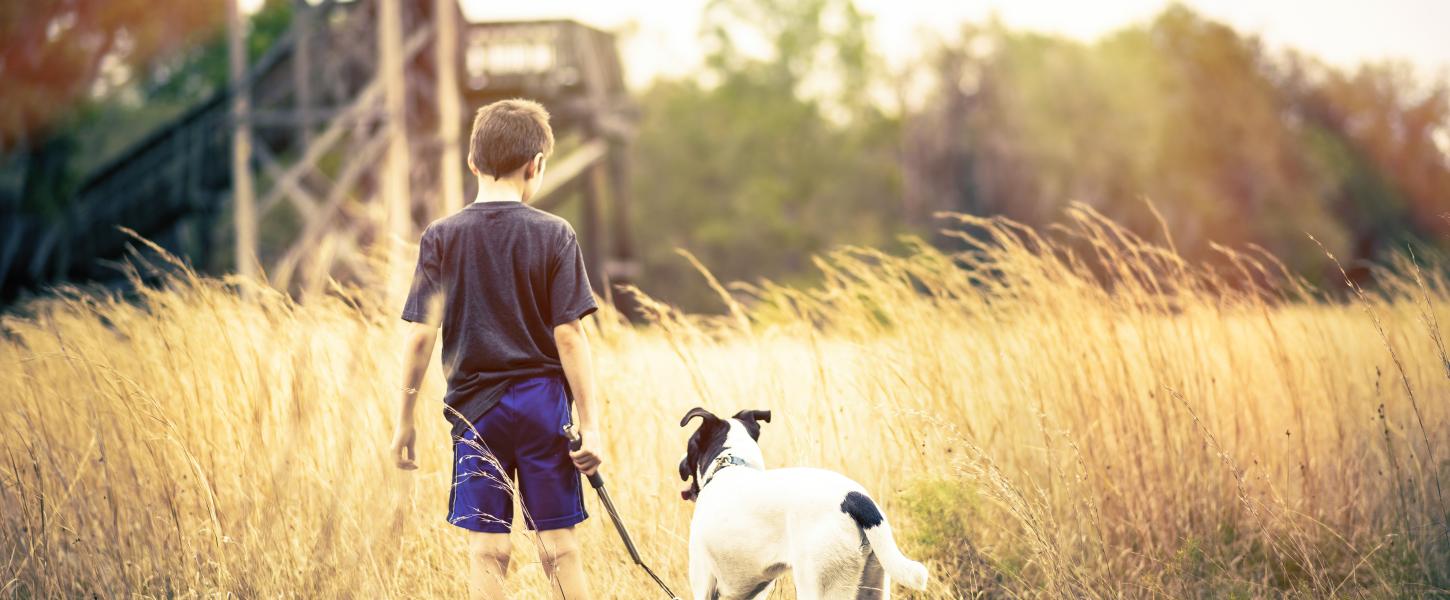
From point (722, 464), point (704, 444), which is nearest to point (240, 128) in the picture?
point (704, 444)

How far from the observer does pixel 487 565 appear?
10.2ft

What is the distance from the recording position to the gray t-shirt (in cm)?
295

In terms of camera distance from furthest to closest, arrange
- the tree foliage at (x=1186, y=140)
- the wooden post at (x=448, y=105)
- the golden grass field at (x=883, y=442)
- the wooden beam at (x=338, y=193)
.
Answer: the tree foliage at (x=1186, y=140) → the wooden beam at (x=338, y=193) → the wooden post at (x=448, y=105) → the golden grass field at (x=883, y=442)

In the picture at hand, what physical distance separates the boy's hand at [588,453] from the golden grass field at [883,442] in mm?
555

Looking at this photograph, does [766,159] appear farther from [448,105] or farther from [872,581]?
[872,581]

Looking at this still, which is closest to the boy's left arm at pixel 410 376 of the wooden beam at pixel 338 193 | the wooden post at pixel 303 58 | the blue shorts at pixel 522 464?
the blue shorts at pixel 522 464

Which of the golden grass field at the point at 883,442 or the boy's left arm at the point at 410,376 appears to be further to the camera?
the golden grass field at the point at 883,442

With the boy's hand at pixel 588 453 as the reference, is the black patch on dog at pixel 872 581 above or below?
below

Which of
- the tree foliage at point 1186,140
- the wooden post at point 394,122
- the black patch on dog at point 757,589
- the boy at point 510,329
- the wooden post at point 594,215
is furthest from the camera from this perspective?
the tree foliage at point 1186,140

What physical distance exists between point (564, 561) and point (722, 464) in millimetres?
623

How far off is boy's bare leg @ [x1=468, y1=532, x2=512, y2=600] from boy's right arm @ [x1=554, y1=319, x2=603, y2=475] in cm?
39

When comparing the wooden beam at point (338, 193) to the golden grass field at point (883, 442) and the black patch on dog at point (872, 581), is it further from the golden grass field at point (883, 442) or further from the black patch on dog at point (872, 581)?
the black patch on dog at point (872, 581)

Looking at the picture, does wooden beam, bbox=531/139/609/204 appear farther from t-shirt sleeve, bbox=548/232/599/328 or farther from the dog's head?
the dog's head

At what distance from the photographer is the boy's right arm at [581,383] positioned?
2896mm
